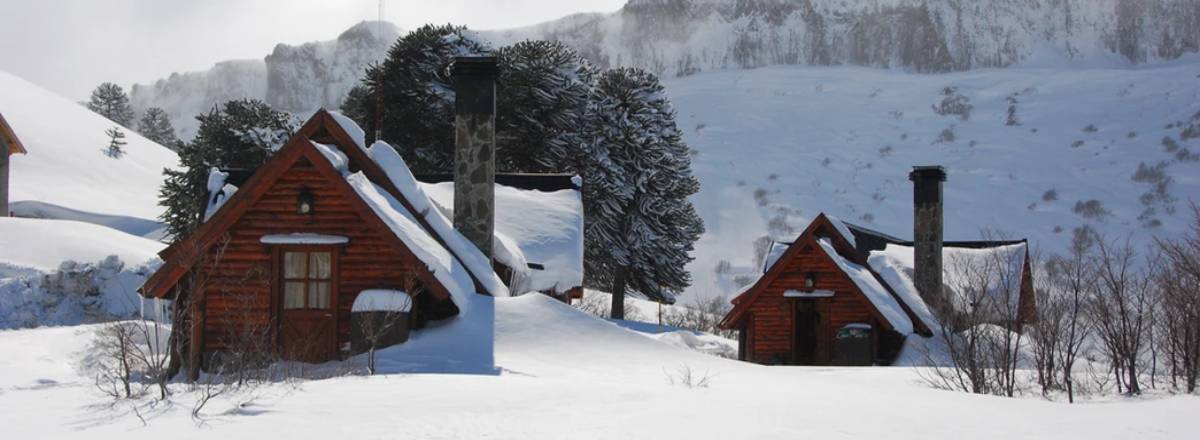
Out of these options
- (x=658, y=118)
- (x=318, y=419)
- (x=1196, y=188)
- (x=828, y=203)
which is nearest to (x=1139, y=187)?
(x=1196, y=188)

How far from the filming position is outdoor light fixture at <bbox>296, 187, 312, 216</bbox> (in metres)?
16.3

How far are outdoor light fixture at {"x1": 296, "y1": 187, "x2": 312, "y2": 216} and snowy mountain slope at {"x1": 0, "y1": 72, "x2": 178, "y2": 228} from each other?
3891 cm

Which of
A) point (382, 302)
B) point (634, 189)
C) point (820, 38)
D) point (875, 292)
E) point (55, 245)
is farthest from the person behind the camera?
point (820, 38)

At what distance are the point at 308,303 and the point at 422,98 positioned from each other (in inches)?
831

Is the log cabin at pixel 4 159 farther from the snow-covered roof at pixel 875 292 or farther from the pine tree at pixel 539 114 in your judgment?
the snow-covered roof at pixel 875 292

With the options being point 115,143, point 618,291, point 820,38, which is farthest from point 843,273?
point 820,38

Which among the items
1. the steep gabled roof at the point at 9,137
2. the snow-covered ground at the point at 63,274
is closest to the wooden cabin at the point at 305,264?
the snow-covered ground at the point at 63,274

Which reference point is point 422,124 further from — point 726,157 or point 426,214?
point 726,157

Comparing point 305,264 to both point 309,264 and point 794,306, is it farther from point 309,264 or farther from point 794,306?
point 794,306

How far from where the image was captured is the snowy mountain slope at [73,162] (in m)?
54.2

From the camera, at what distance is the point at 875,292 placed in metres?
24.0

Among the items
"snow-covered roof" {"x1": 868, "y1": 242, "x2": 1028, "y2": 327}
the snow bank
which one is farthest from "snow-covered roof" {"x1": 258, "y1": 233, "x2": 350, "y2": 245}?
the snow bank

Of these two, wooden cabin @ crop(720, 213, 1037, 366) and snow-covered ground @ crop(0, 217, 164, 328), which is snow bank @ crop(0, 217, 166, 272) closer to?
snow-covered ground @ crop(0, 217, 164, 328)

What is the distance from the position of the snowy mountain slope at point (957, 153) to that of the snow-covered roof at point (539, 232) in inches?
1286
